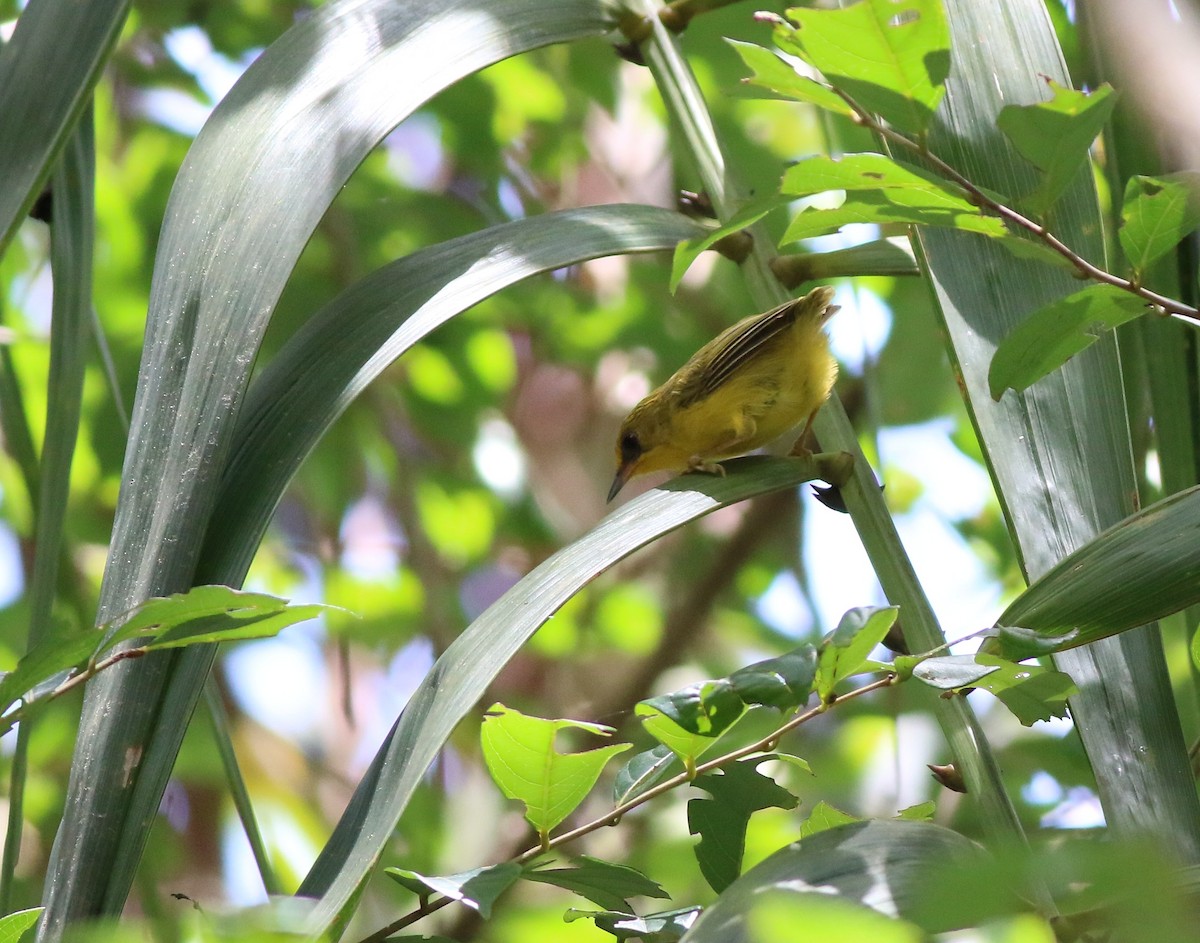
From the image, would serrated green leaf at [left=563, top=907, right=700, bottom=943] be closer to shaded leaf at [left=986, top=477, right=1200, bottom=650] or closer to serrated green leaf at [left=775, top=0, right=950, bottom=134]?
shaded leaf at [left=986, top=477, right=1200, bottom=650]

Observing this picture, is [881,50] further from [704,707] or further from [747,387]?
[747,387]

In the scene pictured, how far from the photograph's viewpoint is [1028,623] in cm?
103

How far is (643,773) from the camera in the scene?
4.10 ft

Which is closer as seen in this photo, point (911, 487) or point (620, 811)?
point (620, 811)

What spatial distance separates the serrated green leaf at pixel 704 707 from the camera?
38.2 inches

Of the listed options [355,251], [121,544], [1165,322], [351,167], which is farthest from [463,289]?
[355,251]

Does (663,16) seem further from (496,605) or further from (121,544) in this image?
(121,544)

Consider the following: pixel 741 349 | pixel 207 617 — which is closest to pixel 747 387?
pixel 741 349

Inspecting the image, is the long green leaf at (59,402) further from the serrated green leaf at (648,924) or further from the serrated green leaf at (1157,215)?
the serrated green leaf at (1157,215)

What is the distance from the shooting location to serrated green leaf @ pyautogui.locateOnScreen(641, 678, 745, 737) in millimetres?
970

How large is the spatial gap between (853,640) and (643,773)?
380 millimetres

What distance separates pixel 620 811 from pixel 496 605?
0.23 m

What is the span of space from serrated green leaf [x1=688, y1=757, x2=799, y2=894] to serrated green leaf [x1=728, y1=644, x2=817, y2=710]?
29cm

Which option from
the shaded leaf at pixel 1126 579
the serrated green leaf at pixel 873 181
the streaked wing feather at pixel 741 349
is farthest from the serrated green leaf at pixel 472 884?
the streaked wing feather at pixel 741 349
